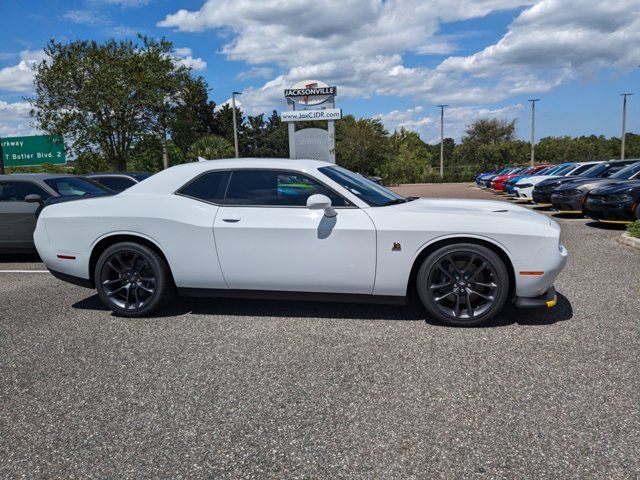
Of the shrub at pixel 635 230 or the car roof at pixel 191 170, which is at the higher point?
the car roof at pixel 191 170

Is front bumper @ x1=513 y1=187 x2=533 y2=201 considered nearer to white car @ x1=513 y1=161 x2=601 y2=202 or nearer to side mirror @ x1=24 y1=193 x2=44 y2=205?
white car @ x1=513 y1=161 x2=601 y2=202

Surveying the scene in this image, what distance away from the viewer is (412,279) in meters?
4.39

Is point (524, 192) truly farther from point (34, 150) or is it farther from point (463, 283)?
point (34, 150)

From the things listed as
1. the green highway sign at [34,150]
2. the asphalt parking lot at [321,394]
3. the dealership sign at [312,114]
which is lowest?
the asphalt parking lot at [321,394]

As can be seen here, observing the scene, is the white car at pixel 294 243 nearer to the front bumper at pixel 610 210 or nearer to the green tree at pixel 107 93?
the front bumper at pixel 610 210

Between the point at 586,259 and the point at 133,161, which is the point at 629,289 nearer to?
the point at 586,259

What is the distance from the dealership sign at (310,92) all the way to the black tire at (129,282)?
30603 mm

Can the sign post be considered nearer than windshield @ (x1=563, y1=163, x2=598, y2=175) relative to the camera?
No

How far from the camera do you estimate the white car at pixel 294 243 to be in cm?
416

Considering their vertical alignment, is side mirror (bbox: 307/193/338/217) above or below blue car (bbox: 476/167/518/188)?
above

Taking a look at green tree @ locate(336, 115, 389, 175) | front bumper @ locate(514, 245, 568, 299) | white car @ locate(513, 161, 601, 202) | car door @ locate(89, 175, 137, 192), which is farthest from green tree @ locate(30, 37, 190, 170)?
green tree @ locate(336, 115, 389, 175)

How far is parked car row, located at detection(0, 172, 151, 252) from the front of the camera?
7.96 metres

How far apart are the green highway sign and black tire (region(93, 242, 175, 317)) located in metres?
20.3

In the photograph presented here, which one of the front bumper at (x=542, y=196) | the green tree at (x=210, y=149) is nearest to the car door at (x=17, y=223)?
the front bumper at (x=542, y=196)
